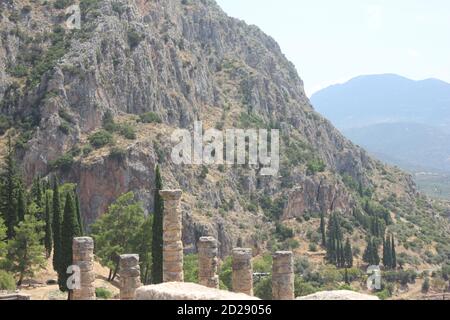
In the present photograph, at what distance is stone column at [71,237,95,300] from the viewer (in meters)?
28.5

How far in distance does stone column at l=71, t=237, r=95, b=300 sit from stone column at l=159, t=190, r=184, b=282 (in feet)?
9.79

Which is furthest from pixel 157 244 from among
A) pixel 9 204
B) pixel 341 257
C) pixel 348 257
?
pixel 341 257

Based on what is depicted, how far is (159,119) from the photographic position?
85500 millimetres

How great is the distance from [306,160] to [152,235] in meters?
68.4

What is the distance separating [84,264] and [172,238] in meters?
3.65

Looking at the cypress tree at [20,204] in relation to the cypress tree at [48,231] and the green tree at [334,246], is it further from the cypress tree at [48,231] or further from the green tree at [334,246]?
the green tree at [334,246]

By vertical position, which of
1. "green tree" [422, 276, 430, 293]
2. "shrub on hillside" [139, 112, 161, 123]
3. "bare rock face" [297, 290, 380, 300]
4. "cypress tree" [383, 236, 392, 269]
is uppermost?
"shrub on hillside" [139, 112, 161, 123]

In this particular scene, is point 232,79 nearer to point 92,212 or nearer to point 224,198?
point 224,198

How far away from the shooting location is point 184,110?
9281 cm

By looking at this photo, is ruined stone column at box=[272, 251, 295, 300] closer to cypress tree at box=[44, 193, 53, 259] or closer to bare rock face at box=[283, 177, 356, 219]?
cypress tree at box=[44, 193, 53, 259]

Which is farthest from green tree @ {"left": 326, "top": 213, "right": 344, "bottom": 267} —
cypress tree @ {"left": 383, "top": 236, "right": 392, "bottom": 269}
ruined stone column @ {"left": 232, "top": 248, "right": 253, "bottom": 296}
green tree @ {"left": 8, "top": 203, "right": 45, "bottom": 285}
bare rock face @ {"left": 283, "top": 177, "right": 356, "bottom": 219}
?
ruined stone column @ {"left": 232, "top": 248, "right": 253, "bottom": 296}

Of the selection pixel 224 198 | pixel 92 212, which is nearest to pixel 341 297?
pixel 92 212

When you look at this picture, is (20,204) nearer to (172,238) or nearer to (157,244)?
(157,244)

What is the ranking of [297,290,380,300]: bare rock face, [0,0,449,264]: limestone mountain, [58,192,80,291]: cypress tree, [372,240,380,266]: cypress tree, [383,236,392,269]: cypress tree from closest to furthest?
[297,290,380,300]: bare rock face → [58,192,80,291]: cypress tree → [0,0,449,264]: limestone mountain → [372,240,380,266]: cypress tree → [383,236,392,269]: cypress tree
